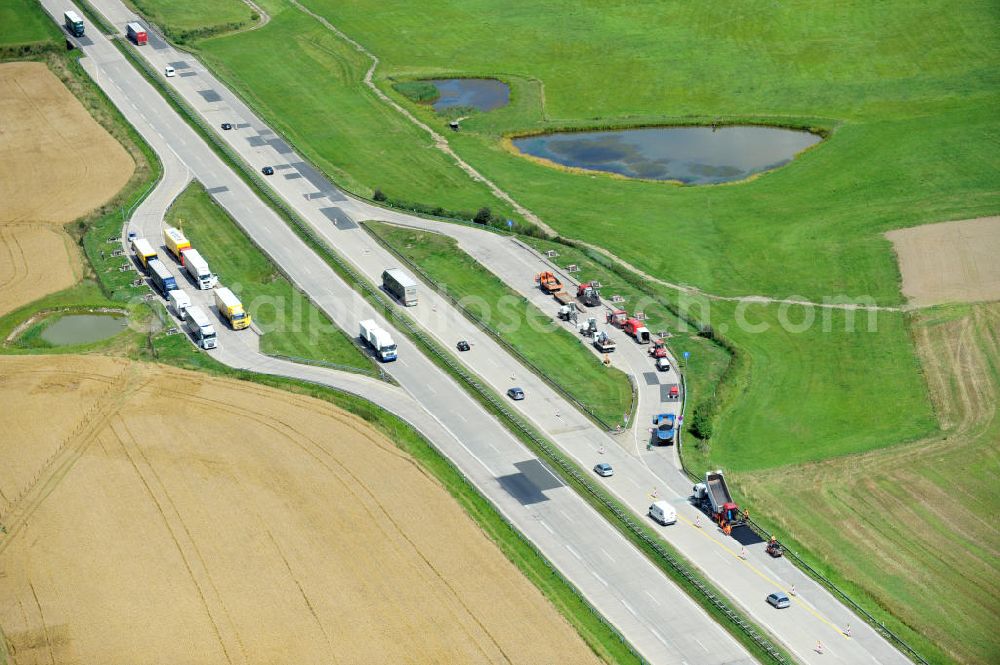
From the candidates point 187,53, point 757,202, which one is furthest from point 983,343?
point 187,53

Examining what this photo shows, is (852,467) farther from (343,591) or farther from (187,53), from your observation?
(187,53)

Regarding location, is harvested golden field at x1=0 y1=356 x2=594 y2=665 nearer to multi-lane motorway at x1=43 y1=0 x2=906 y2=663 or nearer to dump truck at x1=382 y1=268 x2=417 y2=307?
multi-lane motorway at x1=43 y1=0 x2=906 y2=663

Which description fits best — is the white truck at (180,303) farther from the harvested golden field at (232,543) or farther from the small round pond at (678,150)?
the small round pond at (678,150)

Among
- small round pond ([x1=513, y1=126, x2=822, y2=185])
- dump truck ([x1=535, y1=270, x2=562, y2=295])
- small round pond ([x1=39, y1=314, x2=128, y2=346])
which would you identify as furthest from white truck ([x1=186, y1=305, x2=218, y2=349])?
small round pond ([x1=513, y1=126, x2=822, y2=185])

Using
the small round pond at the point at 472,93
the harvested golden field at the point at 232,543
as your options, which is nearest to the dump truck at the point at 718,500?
the harvested golden field at the point at 232,543

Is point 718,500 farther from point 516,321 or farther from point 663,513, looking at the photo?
point 516,321

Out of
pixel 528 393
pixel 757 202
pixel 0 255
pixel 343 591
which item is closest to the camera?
pixel 343 591

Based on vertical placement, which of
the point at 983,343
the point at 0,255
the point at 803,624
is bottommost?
the point at 0,255
